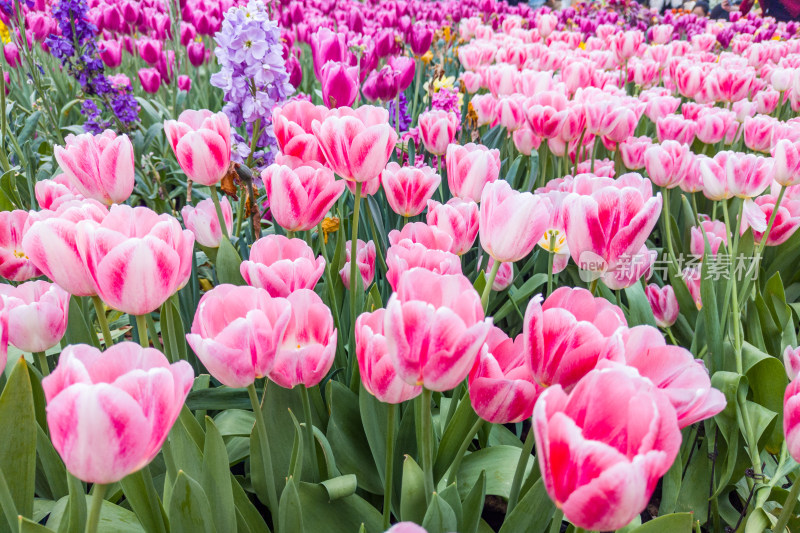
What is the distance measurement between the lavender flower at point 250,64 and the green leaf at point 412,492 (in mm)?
1057

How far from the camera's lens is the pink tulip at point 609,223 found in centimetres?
84

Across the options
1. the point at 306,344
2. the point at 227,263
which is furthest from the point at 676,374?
the point at 227,263

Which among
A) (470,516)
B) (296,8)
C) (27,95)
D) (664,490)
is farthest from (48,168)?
→ (296,8)

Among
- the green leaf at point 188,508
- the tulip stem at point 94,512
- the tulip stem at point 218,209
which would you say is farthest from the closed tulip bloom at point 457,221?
the tulip stem at point 94,512

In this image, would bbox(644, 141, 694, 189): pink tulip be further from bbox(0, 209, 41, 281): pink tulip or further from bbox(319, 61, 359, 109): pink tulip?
bbox(0, 209, 41, 281): pink tulip

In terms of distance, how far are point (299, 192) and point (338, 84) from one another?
537mm

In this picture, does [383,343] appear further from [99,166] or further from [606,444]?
[99,166]

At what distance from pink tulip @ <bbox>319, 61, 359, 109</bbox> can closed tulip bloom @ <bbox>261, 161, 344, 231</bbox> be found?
0.47 m

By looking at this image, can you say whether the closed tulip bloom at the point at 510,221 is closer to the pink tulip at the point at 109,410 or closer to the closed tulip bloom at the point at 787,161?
the pink tulip at the point at 109,410

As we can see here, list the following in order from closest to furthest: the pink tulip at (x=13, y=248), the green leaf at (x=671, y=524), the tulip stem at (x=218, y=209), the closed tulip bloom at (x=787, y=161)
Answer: the green leaf at (x=671, y=524) → the pink tulip at (x=13, y=248) → the tulip stem at (x=218, y=209) → the closed tulip bloom at (x=787, y=161)

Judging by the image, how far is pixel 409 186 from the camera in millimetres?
1229

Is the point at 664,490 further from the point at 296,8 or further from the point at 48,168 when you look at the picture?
the point at 296,8

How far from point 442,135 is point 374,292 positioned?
789mm

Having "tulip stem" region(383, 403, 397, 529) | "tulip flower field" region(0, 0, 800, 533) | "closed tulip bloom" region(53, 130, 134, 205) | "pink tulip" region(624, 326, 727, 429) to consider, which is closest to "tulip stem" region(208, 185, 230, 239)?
"tulip flower field" region(0, 0, 800, 533)
